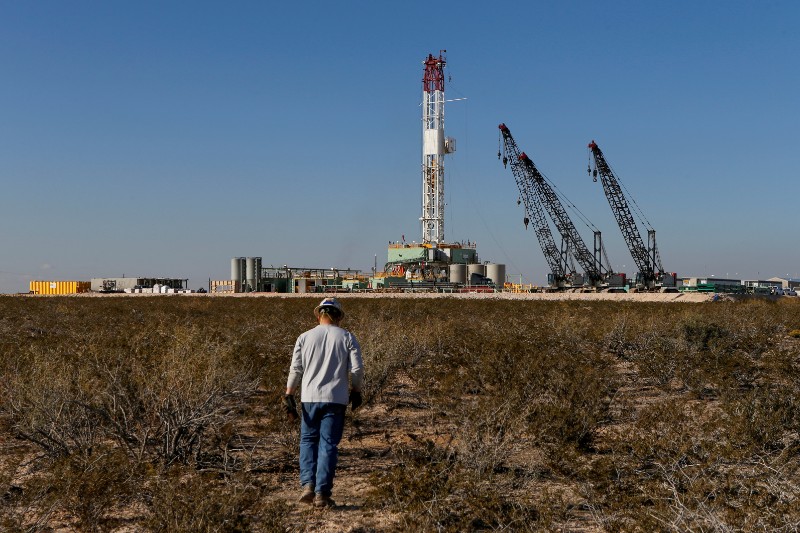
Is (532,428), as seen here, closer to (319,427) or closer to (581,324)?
(319,427)

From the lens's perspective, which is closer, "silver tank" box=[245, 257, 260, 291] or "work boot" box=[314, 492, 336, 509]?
"work boot" box=[314, 492, 336, 509]

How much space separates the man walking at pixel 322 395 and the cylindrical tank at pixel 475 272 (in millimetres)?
61156

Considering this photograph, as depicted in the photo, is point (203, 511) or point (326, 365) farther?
point (326, 365)

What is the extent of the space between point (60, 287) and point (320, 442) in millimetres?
76047

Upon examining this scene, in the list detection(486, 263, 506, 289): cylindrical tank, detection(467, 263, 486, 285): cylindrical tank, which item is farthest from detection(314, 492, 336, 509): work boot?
detection(486, 263, 506, 289): cylindrical tank

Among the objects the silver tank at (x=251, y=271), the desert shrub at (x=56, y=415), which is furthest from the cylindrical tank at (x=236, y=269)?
the desert shrub at (x=56, y=415)

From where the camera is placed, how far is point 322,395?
6582mm

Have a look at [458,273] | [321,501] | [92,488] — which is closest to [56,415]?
[92,488]

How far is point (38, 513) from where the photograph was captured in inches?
227

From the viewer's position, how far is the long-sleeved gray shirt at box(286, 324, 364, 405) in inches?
260

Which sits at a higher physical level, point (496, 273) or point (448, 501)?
point (496, 273)

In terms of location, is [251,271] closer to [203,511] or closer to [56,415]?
[56,415]

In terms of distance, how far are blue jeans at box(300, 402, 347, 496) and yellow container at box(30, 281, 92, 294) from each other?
2865 inches

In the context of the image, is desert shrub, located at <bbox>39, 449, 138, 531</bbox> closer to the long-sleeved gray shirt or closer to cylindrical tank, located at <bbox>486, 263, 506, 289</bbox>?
the long-sleeved gray shirt
